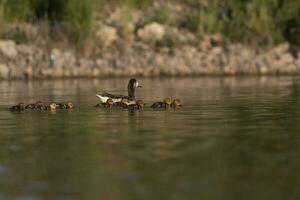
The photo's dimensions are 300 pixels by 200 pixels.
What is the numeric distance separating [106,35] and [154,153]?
3785 centimetres

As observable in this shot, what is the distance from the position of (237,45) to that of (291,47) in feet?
10.3

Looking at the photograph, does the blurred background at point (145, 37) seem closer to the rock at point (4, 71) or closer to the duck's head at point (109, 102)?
the rock at point (4, 71)

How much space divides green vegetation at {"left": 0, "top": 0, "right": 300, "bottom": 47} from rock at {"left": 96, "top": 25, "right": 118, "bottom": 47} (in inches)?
25.9

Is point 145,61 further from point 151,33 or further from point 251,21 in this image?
point 251,21

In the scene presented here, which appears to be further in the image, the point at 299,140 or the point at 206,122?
the point at 206,122

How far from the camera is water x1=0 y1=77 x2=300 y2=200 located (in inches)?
457

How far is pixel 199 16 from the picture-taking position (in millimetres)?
54656

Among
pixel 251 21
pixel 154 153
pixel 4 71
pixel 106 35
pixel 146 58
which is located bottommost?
pixel 154 153

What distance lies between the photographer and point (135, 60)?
5075 centimetres

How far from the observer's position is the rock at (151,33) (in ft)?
173

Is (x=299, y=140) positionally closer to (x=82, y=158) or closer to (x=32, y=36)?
(x=82, y=158)

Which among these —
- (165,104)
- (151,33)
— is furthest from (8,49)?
(165,104)

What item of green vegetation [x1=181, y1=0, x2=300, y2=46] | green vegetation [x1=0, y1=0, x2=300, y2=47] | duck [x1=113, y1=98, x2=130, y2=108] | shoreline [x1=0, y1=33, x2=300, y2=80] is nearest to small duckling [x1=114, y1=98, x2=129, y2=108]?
duck [x1=113, y1=98, x2=130, y2=108]

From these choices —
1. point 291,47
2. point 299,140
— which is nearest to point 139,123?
point 299,140
